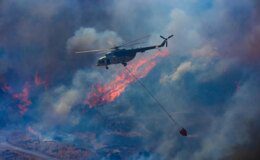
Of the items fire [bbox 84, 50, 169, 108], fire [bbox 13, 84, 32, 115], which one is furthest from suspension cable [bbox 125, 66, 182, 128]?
fire [bbox 13, 84, 32, 115]

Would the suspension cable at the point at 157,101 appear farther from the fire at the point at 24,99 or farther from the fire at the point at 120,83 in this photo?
the fire at the point at 24,99

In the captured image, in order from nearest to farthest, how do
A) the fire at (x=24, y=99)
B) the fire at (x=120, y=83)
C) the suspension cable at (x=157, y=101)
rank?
the suspension cable at (x=157, y=101) → the fire at (x=24, y=99) → the fire at (x=120, y=83)

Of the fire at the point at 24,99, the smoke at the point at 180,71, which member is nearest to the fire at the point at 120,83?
the smoke at the point at 180,71

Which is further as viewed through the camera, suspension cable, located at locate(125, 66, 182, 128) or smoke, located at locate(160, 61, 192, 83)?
smoke, located at locate(160, 61, 192, 83)

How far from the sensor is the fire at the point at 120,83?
77188 millimetres

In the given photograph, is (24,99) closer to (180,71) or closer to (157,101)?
(157,101)

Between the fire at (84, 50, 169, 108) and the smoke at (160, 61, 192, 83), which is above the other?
the fire at (84, 50, 169, 108)

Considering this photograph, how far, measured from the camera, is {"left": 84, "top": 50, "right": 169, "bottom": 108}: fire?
253 ft

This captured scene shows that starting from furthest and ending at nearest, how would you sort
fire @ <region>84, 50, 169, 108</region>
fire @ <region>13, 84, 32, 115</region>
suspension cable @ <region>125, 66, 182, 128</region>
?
fire @ <region>84, 50, 169, 108</region>
fire @ <region>13, 84, 32, 115</region>
suspension cable @ <region>125, 66, 182, 128</region>

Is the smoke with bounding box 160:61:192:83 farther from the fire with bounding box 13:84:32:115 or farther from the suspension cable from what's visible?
the fire with bounding box 13:84:32:115

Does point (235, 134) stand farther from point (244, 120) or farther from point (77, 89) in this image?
point (77, 89)

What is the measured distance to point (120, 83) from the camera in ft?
259

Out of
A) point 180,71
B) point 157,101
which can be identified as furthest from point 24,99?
point 180,71

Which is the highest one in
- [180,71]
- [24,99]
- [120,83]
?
[24,99]
